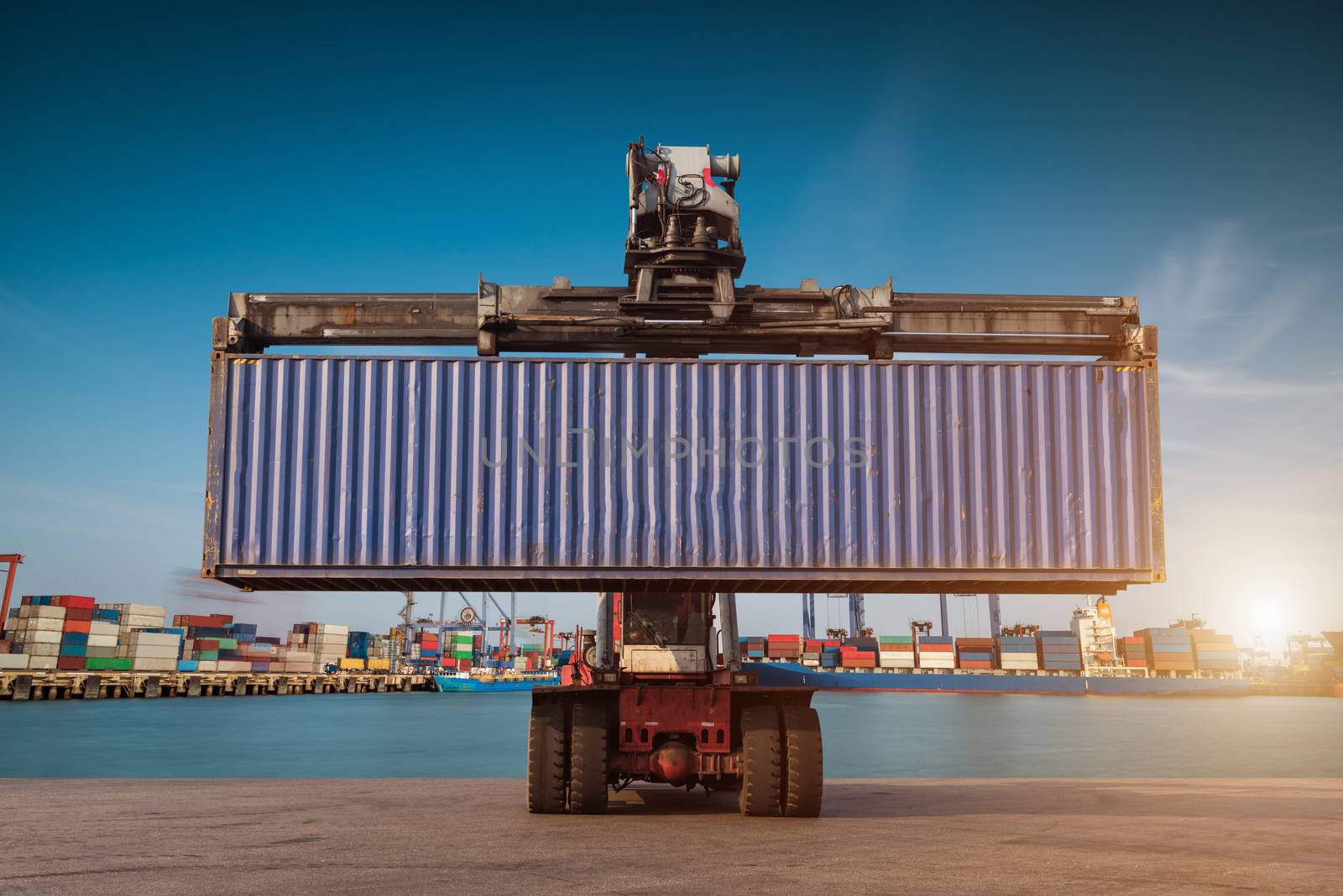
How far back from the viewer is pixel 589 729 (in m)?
13.3

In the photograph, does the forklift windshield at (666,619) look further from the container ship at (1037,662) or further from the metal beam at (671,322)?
the container ship at (1037,662)

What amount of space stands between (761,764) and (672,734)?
4.16ft

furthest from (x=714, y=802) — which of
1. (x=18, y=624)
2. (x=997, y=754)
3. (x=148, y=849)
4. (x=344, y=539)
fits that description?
(x=18, y=624)

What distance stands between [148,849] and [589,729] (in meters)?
5.32

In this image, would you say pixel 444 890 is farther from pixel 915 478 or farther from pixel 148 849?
pixel 915 478

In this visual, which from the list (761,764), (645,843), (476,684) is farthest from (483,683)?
(645,843)

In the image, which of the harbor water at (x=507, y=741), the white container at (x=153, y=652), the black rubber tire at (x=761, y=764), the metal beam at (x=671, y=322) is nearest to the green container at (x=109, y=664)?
the white container at (x=153, y=652)

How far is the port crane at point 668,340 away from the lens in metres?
13.3

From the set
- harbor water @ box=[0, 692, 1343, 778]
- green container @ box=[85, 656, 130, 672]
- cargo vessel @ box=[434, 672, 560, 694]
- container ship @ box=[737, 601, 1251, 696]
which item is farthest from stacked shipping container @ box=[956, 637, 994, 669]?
green container @ box=[85, 656, 130, 672]

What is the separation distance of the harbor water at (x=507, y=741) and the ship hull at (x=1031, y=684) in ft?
38.2

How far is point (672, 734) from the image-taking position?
13539mm

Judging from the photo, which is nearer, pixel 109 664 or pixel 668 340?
pixel 668 340

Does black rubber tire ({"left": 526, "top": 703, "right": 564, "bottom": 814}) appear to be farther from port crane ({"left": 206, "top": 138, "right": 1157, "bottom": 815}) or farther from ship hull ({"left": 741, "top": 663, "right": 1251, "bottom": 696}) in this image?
ship hull ({"left": 741, "top": 663, "right": 1251, "bottom": 696})

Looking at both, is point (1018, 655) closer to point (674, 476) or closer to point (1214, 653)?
point (1214, 653)
